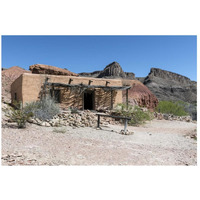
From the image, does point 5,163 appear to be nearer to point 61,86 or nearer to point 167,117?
point 61,86

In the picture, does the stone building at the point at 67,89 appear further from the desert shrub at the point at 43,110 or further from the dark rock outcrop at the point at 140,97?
the dark rock outcrop at the point at 140,97

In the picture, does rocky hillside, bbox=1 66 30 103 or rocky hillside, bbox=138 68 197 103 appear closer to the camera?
rocky hillside, bbox=1 66 30 103

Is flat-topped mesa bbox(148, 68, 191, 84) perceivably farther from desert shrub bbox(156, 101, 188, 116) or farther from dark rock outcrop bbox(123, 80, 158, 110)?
desert shrub bbox(156, 101, 188, 116)

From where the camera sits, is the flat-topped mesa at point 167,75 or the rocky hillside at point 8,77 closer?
the rocky hillside at point 8,77

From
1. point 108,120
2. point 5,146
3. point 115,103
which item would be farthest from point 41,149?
point 115,103

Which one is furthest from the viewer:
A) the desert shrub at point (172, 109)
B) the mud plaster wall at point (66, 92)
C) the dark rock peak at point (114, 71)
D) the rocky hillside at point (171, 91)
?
the dark rock peak at point (114, 71)

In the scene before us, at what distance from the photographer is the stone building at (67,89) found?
33.3 ft

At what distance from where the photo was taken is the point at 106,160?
136 inches

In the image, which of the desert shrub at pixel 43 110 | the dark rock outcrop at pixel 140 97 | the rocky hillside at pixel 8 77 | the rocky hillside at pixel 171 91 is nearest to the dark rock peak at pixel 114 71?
the rocky hillside at pixel 171 91

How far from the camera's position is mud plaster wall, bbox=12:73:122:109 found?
33.0 feet

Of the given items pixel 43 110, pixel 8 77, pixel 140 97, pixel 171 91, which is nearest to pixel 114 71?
pixel 171 91

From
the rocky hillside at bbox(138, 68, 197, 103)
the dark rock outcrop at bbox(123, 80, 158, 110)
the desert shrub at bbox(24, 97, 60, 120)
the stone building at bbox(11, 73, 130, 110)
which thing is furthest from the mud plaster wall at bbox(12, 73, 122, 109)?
the rocky hillside at bbox(138, 68, 197, 103)

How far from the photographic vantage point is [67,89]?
37.2ft

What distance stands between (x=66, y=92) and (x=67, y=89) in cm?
22
